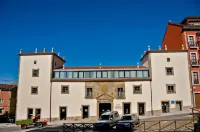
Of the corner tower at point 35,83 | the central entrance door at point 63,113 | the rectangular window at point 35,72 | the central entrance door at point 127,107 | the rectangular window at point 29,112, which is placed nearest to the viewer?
the central entrance door at point 127,107

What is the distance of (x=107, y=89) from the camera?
37594 mm

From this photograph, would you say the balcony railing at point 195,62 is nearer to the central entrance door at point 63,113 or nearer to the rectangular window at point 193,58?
the rectangular window at point 193,58

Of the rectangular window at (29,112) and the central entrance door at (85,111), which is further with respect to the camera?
the rectangular window at (29,112)

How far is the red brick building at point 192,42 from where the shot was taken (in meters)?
36.9

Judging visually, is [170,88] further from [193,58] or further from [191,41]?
[191,41]

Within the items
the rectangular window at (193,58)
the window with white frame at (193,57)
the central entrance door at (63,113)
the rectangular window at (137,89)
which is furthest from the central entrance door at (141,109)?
the central entrance door at (63,113)

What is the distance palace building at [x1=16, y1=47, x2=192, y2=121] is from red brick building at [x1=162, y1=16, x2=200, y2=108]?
117cm

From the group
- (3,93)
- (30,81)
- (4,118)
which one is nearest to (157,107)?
(30,81)

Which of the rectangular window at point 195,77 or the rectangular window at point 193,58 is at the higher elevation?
the rectangular window at point 193,58

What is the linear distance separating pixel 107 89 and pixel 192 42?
16.7 metres

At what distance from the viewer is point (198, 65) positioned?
37406 millimetres

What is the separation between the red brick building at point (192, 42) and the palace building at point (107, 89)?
117 centimetres

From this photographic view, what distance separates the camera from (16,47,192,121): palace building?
36594 millimetres

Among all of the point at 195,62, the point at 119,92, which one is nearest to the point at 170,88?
the point at 195,62
